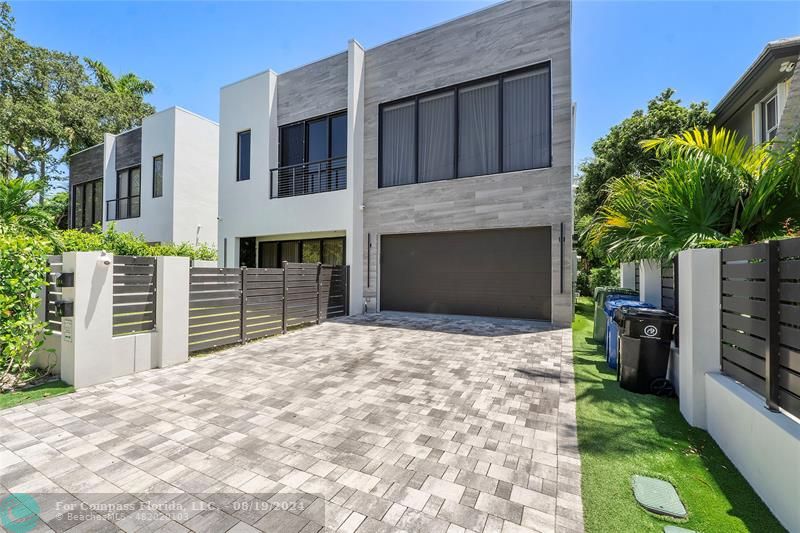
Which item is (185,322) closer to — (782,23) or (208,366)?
(208,366)

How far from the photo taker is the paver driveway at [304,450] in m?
2.24

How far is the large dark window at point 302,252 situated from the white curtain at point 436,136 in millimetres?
4153

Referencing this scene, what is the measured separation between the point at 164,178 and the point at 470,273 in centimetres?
1478

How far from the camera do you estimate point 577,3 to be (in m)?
9.17

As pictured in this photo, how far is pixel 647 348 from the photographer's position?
14.4 ft

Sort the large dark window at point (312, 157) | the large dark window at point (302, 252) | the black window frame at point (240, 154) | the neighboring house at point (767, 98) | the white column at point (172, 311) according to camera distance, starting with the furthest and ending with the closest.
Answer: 1. the black window frame at point (240, 154)
2. the large dark window at point (302, 252)
3. the large dark window at point (312, 157)
4. the neighboring house at point (767, 98)
5. the white column at point (172, 311)

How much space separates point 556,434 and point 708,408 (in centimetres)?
158

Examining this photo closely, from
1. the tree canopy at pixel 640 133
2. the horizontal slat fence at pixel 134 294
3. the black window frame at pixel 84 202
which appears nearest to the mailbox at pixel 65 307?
the horizontal slat fence at pixel 134 294

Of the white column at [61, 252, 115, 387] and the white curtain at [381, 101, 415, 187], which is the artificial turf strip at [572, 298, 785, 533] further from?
the white curtain at [381, 101, 415, 187]

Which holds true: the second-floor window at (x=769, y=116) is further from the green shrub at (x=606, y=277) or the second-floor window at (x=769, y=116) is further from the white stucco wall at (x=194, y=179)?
the white stucco wall at (x=194, y=179)

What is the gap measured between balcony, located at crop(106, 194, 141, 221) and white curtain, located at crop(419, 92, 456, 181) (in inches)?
600

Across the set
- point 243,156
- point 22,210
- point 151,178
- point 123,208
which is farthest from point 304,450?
point 123,208

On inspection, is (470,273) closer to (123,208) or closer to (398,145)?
(398,145)

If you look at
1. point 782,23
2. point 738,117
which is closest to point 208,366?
point 782,23
